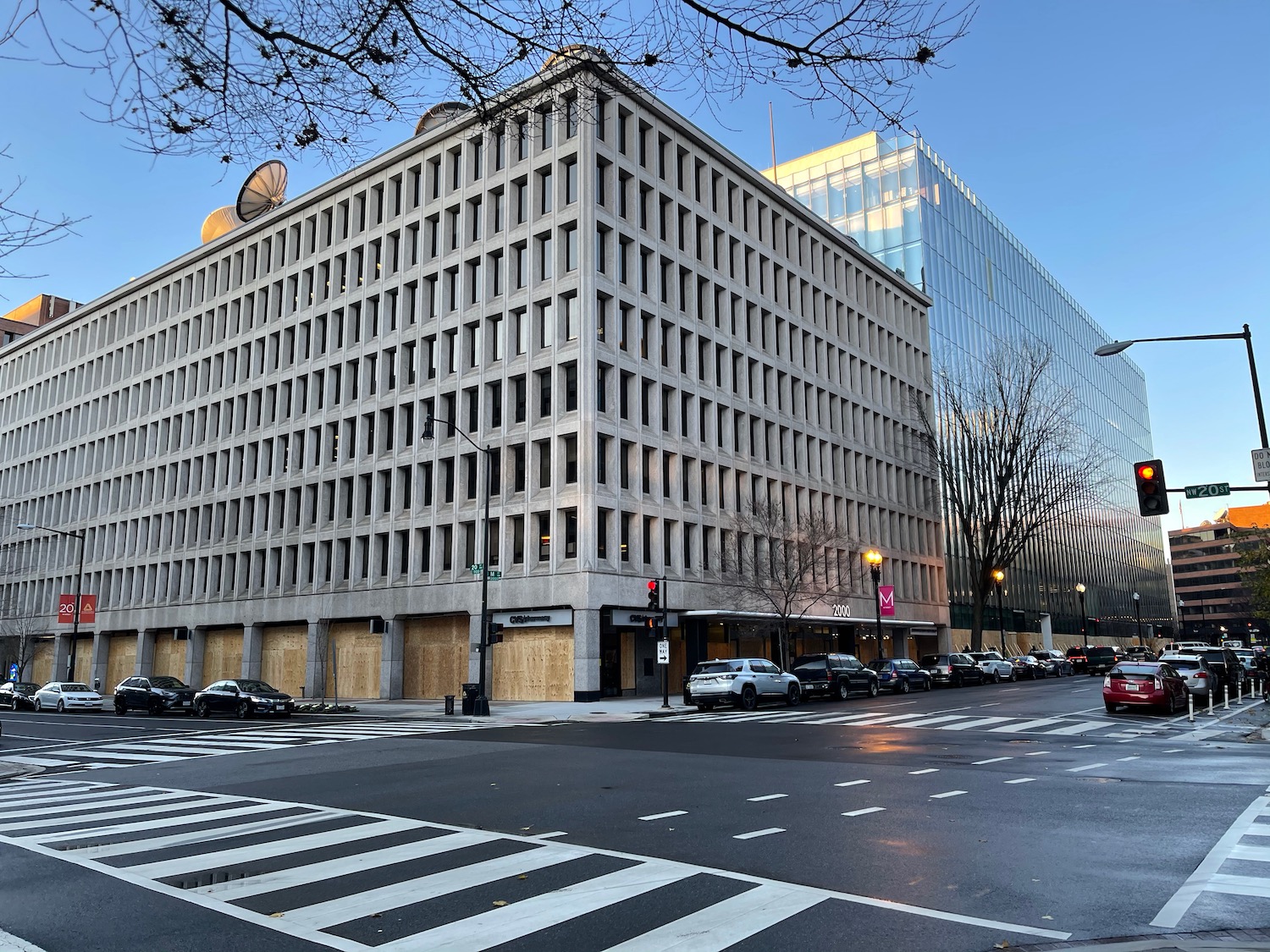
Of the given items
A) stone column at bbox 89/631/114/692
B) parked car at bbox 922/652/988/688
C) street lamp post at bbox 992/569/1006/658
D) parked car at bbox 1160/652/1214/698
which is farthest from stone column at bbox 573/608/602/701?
stone column at bbox 89/631/114/692

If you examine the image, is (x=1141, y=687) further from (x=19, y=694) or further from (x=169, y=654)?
(x=169, y=654)

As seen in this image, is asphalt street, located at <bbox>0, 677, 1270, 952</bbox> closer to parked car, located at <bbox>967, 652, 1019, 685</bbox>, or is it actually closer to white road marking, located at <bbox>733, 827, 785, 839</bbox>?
white road marking, located at <bbox>733, 827, 785, 839</bbox>

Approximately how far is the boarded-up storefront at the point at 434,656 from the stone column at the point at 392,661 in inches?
15.0

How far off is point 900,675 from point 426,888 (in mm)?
36756

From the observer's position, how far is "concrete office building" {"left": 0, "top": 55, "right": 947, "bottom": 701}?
4056 centimetres

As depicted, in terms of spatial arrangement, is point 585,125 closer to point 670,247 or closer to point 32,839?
point 670,247

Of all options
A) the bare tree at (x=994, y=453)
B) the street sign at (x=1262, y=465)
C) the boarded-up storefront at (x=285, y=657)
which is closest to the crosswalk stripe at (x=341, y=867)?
the street sign at (x=1262, y=465)

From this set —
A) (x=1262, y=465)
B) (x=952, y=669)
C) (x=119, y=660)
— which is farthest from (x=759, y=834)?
(x=119, y=660)

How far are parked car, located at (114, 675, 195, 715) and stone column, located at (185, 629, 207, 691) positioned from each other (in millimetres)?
16422

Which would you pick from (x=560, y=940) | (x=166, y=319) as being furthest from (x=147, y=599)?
(x=560, y=940)

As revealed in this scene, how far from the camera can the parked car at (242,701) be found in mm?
33625

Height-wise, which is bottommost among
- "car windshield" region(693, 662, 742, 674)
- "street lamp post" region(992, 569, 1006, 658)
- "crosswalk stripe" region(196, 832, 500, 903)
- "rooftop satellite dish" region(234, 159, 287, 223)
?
"crosswalk stripe" region(196, 832, 500, 903)

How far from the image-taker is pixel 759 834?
9289 millimetres

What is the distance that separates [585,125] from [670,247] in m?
8.01
